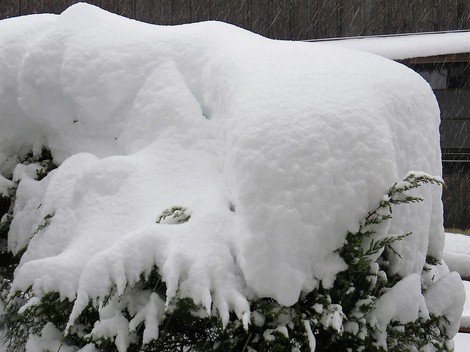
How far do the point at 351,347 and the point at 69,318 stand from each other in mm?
931

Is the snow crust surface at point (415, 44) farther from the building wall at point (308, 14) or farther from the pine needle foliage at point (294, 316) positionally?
the pine needle foliage at point (294, 316)

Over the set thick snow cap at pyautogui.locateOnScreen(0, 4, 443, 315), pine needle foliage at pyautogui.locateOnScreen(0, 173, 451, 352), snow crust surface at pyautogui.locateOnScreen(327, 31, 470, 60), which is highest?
thick snow cap at pyautogui.locateOnScreen(0, 4, 443, 315)

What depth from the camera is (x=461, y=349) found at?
4609 mm

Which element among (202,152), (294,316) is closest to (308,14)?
(202,152)

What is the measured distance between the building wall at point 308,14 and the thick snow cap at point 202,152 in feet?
21.4

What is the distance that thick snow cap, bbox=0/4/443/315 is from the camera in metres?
2.23

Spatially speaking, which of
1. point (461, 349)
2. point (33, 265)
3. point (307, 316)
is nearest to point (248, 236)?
point (307, 316)

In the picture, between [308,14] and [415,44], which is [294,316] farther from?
[308,14]

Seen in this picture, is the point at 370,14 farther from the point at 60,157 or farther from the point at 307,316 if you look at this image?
the point at 307,316

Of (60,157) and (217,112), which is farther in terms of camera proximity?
(60,157)

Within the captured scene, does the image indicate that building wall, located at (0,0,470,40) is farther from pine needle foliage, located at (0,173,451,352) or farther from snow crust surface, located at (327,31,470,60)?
pine needle foliage, located at (0,173,451,352)

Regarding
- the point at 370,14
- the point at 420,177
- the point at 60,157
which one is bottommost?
the point at 370,14

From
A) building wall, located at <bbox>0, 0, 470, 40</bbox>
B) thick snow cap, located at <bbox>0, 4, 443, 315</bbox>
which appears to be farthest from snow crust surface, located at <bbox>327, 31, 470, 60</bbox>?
thick snow cap, located at <bbox>0, 4, 443, 315</bbox>

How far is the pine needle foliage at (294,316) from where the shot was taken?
7.19 feet
